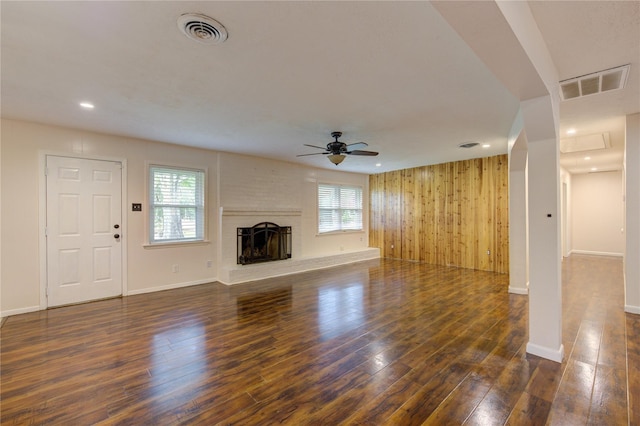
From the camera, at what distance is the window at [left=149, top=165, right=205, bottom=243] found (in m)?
4.86

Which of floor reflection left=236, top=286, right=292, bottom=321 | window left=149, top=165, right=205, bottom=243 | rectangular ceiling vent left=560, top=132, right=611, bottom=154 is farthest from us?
window left=149, top=165, right=205, bottom=243

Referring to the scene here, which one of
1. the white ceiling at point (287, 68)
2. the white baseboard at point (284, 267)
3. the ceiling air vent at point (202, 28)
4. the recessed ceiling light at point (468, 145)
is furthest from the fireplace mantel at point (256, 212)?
the ceiling air vent at point (202, 28)

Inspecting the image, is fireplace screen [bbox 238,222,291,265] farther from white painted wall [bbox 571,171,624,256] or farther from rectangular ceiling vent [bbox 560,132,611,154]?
white painted wall [bbox 571,171,624,256]

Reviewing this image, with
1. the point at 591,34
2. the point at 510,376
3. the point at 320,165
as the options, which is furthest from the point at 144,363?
the point at 320,165

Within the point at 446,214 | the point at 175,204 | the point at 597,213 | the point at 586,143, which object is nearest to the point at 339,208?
the point at 446,214

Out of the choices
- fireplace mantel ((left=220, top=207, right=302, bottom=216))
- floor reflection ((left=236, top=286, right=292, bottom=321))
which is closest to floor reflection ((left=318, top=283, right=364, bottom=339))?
floor reflection ((left=236, top=286, right=292, bottom=321))

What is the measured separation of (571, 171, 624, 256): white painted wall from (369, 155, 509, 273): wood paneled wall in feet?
16.0

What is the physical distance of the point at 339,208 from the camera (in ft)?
26.4

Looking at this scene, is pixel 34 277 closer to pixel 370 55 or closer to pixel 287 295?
pixel 287 295

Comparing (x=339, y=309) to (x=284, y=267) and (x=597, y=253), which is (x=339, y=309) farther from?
(x=597, y=253)

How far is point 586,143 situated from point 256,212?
6239mm

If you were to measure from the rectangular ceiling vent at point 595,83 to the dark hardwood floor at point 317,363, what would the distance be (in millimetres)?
2571

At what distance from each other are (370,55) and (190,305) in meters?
3.91

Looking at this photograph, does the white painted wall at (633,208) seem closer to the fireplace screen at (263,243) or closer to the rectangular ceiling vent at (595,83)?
the rectangular ceiling vent at (595,83)
